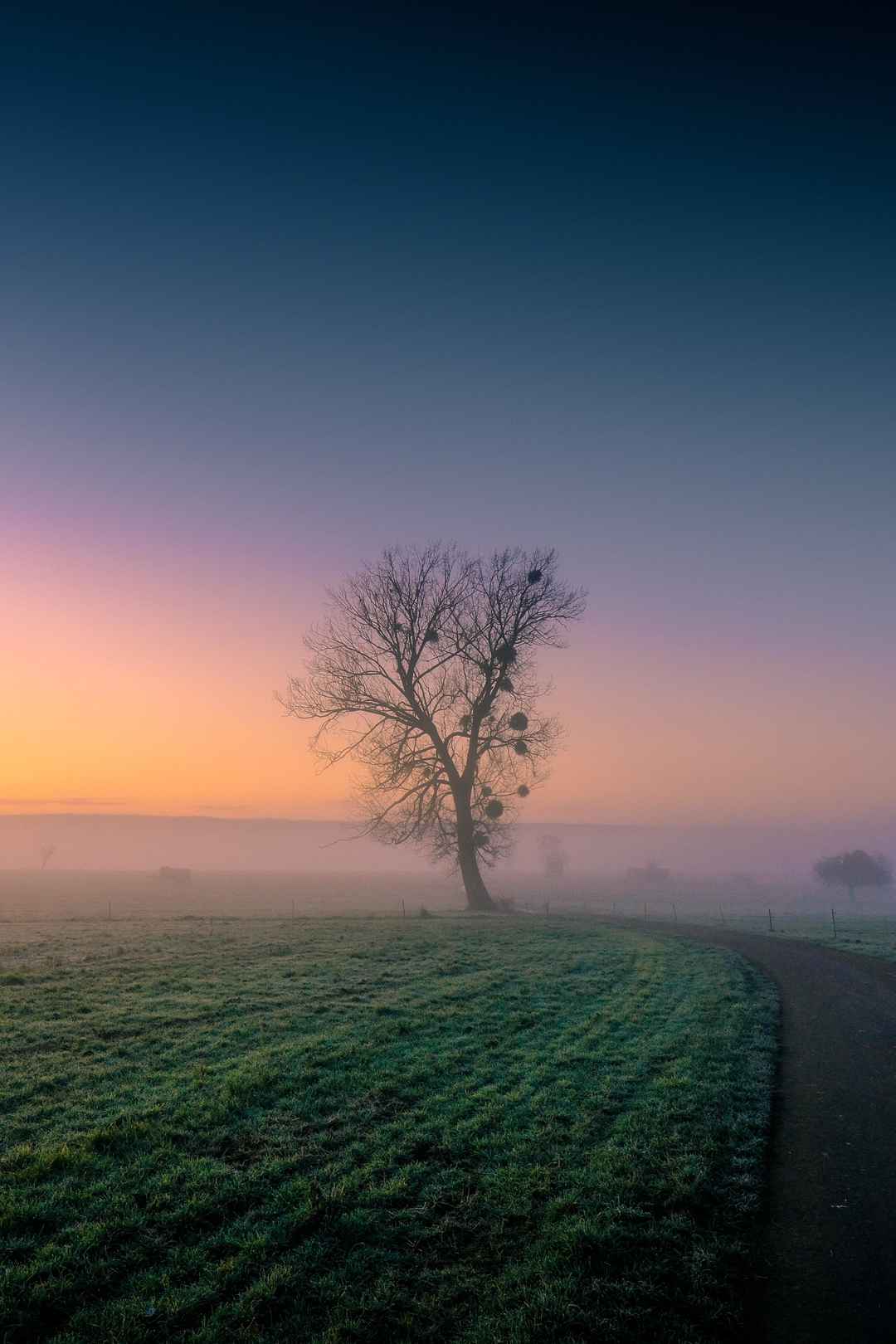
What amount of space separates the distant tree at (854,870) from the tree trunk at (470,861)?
10626 cm

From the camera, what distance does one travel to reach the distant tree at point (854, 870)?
378ft

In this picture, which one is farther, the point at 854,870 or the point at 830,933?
the point at 854,870

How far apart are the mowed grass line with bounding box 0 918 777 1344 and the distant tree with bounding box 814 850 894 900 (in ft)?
401

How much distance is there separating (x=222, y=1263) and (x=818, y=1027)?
14.2 m

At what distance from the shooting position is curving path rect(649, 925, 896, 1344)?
18.3 ft

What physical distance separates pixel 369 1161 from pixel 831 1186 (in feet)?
18.5

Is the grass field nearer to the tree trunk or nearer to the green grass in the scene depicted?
the green grass

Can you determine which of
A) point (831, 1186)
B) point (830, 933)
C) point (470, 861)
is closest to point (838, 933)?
point (830, 933)

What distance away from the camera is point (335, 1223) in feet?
21.8

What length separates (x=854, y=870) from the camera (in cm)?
11569

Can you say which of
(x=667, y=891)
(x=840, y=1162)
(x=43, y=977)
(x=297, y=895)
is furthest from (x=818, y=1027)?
(x=667, y=891)

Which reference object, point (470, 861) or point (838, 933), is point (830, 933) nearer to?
point (838, 933)

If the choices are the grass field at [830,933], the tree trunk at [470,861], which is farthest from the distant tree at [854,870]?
the tree trunk at [470,861]

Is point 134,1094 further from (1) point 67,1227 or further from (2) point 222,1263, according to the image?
Result: (2) point 222,1263
